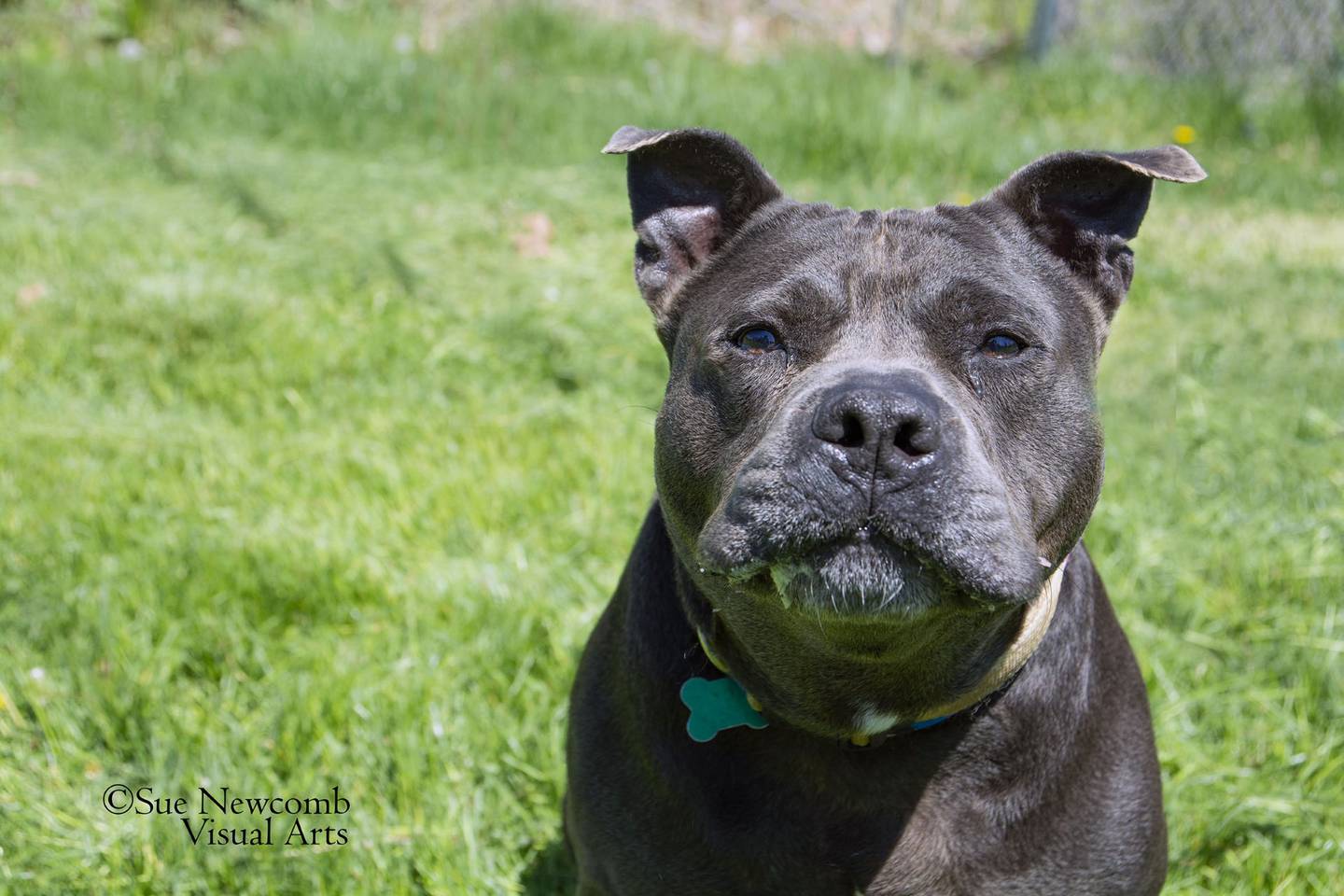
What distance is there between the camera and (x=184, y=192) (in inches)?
296

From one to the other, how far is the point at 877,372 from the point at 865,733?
0.76m

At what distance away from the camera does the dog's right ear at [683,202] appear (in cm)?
313

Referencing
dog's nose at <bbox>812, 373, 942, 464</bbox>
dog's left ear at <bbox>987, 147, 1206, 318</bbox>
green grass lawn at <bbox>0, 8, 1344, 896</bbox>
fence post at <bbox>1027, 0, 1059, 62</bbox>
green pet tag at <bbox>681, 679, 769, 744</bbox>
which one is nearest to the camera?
dog's nose at <bbox>812, 373, 942, 464</bbox>

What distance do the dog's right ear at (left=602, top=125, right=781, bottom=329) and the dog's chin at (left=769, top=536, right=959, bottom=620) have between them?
3.46 feet

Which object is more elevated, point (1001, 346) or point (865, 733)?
point (1001, 346)

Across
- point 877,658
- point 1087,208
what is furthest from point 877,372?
point 1087,208

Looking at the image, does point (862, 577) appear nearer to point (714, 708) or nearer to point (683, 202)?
point (714, 708)

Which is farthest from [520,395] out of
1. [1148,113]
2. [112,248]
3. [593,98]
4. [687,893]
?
[1148,113]

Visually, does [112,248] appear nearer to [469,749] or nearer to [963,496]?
[469,749]

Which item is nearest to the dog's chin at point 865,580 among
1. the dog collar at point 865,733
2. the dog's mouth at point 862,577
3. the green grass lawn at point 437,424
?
the dog's mouth at point 862,577

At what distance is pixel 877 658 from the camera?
2562mm
